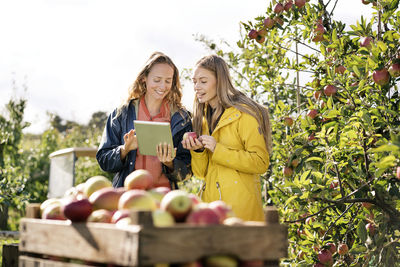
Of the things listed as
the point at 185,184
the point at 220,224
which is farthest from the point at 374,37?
the point at 185,184

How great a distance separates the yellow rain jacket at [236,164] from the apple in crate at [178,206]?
1.16 meters

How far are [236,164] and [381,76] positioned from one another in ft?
3.00

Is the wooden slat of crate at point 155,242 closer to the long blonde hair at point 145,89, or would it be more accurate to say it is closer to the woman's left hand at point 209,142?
the woman's left hand at point 209,142

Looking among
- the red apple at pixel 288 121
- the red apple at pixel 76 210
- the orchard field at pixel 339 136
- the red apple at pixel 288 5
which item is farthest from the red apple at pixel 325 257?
the red apple at pixel 76 210

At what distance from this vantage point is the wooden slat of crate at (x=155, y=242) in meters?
1.63

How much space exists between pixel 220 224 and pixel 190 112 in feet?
6.07

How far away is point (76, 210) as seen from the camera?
1.95m

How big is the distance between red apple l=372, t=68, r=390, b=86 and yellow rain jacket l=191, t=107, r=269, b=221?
694mm

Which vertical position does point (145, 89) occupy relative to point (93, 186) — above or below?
above

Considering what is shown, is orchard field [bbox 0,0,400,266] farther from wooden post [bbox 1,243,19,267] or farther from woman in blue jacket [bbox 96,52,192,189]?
wooden post [bbox 1,243,19,267]

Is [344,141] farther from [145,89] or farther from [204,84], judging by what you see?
[145,89]

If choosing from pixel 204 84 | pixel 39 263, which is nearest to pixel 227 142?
pixel 204 84

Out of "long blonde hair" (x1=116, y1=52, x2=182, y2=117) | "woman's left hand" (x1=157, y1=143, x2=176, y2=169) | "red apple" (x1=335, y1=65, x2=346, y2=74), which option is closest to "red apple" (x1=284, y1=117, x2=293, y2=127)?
"red apple" (x1=335, y1=65, x2=346, y2=74)

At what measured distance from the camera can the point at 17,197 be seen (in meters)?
5.88
